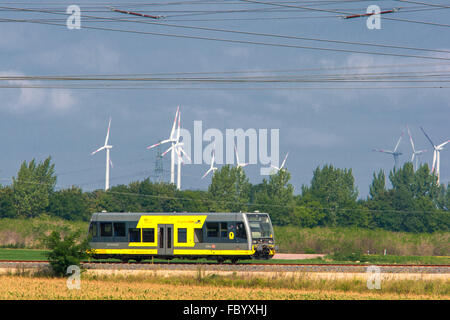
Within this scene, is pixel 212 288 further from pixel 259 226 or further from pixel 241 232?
pixel 259 226

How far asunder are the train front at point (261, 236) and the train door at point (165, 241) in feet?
18.1

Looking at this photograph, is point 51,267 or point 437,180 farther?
point 437,180

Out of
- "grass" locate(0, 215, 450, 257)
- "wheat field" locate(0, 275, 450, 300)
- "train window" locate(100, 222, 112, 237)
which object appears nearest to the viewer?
"wheat field" locate(0, 275, 450, 300)

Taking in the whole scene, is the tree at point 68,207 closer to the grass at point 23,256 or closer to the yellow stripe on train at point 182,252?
the grass at point 23,256

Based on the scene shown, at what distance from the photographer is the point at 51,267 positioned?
121ft

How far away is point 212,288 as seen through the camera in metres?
30.5

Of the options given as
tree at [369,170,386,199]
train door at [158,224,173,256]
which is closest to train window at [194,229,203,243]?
train door at [158,224,173,256]

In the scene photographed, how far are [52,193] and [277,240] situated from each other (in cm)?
5082

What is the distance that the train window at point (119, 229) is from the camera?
46.0m

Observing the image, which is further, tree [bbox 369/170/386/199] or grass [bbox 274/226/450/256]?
tree [bbox 369/170/386/199]

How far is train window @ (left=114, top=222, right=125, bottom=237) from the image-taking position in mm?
45969

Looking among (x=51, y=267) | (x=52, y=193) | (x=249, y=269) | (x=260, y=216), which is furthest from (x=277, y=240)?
(x=52, y=193)

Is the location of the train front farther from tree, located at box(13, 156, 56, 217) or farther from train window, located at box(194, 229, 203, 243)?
tree, located at box(13, 156, 56, 217)

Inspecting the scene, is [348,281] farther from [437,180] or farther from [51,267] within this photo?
[437,180]
